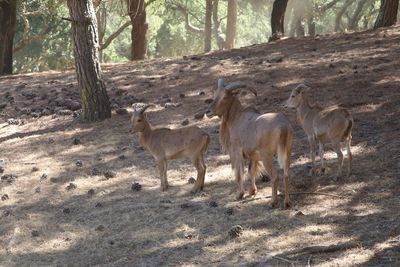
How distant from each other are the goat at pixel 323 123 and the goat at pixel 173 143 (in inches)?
60.1

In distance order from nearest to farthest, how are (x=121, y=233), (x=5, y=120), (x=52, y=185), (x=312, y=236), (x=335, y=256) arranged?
(x=335, y=256), (x=312, y=236), (x=121, y=233), (x=52, y=185), (x=5, y=120)

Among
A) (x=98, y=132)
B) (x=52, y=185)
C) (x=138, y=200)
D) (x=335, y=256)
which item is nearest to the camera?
(x=335, y=256)

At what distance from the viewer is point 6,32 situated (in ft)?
74.9

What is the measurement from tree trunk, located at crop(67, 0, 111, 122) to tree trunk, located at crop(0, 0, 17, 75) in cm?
1036

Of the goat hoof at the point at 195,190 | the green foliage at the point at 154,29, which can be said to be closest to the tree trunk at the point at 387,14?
the green foliage at the point at 154,29

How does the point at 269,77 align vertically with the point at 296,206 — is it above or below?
above

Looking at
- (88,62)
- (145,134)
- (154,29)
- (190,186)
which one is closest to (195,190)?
(190,186)

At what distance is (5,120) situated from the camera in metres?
14.2

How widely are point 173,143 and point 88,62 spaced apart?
14.6ft

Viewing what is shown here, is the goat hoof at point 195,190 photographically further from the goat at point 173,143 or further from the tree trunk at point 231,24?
the tree trunk at point 231,24

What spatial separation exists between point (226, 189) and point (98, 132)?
434 cm

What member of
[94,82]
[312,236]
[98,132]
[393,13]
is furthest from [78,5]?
[393,13]

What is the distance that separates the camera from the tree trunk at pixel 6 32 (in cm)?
2258

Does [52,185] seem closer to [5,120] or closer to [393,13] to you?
[5,120]
